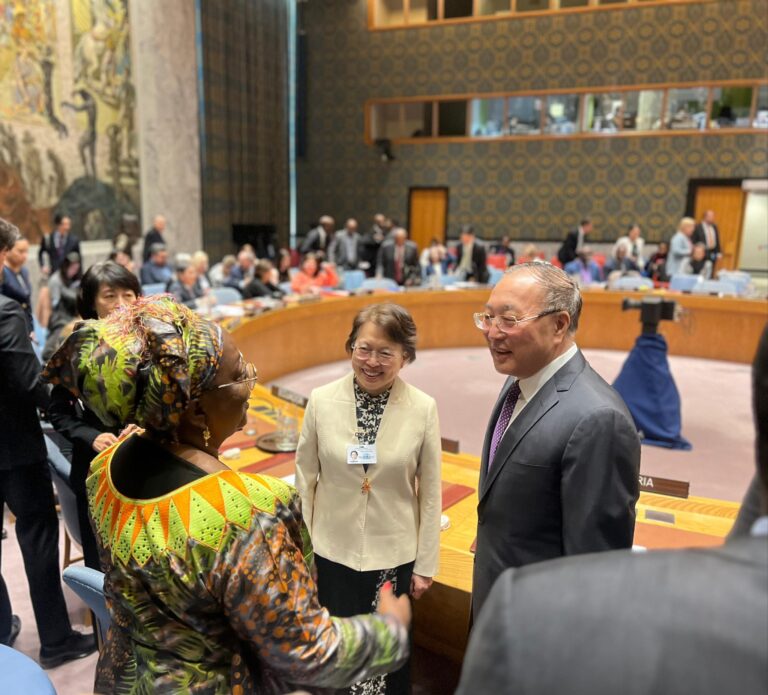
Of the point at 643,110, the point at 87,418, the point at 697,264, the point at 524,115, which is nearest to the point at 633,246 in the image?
the point at 697,264

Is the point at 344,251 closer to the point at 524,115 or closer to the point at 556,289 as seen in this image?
the point at 524,115

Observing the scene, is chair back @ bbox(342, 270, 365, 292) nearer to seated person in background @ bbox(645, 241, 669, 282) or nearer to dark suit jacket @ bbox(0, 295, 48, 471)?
seated person in background @ bbox(645, 241, 669, 282)

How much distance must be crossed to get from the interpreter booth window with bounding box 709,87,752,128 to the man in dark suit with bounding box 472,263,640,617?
44.7 feet

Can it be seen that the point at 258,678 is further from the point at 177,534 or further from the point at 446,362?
the point at 446,362

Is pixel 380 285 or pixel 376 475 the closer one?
pixel 376 475

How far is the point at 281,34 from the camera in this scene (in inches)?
604

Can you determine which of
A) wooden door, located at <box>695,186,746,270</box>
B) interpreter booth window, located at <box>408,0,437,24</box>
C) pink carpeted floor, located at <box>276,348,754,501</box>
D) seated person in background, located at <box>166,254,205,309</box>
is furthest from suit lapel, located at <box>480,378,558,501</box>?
interpreter booth window, located at <box>408,0,437,24</box>

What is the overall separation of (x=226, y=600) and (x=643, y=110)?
48.0 feet

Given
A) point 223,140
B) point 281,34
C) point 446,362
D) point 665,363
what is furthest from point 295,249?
point 665,363

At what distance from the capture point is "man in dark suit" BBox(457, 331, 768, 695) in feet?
1.68

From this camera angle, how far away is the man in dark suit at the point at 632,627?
1.68ft

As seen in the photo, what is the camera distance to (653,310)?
17.4 ft

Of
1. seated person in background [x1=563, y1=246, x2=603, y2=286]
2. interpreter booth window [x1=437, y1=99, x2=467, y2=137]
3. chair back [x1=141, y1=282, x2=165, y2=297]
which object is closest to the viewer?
chair back [x1=141, y1=282, x2=165, y2=297]

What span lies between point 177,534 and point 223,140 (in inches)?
541
